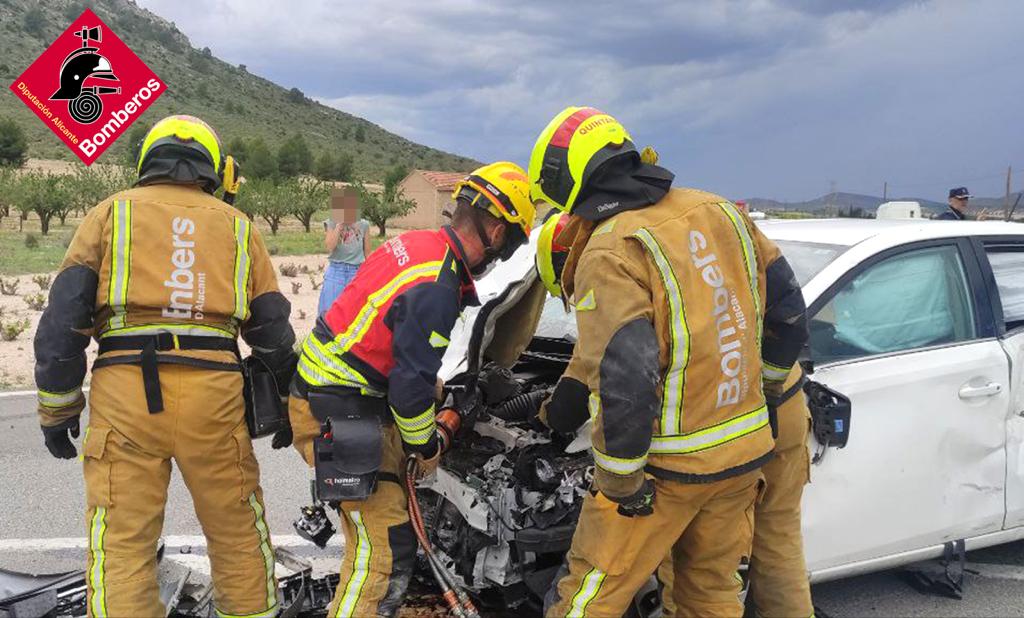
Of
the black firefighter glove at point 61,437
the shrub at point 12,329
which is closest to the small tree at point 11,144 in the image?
the shrub at point 12,329

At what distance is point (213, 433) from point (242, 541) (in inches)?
18.1

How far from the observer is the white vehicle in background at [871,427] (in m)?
3.00

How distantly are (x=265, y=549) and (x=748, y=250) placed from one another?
209cm

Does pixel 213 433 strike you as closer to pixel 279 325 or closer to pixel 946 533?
pixel 279 325

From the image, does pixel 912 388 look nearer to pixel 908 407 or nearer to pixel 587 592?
pixel 908 407

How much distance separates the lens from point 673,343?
7.57 feet

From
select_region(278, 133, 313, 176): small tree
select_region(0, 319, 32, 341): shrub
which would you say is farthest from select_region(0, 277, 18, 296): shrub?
select_region(278, 133, 313, 176): small tree

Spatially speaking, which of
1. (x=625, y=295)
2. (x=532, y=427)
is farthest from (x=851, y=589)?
(x=625, y=295)

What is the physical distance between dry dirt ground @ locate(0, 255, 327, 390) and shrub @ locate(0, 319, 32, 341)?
7 cm

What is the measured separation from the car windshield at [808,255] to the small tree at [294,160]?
5709 centimetres

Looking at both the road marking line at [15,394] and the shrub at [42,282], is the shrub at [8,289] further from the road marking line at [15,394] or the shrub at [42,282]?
the road marking line at [15,394]

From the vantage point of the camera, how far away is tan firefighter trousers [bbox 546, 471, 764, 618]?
8.00ft

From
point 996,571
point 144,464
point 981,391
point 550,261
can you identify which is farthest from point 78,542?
point 996,571

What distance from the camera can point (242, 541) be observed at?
2994 millimetres
